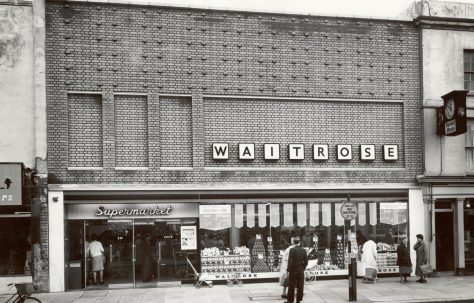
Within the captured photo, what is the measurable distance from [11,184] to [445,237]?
15.2 m

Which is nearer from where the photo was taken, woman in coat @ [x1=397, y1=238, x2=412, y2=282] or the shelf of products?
woman in coat @ [x1=397, y1=238, x2=412, y2=282]

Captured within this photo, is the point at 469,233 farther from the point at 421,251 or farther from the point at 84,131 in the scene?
the point at 84,131

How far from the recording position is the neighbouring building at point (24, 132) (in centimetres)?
1695

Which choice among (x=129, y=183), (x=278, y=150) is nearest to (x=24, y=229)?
(x=129, y=183)

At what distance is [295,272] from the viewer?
14.5 m

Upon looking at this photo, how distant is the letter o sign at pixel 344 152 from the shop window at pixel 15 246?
1071 centimetres

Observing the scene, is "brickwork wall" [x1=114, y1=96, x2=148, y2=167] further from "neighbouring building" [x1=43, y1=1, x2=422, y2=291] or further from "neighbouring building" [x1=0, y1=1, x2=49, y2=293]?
"neighbouring building" [x1=0, y1=1, x2=49, y2=293]

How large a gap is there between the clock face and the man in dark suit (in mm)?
8219

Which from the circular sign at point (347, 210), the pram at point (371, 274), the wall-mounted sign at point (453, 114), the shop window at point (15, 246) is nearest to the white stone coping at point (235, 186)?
the shop window at point (15, 246)

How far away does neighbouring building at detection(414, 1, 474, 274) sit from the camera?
19641mm

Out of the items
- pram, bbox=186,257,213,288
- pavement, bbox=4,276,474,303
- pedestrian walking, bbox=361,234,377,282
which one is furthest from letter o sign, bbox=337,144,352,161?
pram, bbox=186,257,213,288

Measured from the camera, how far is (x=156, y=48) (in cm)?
1830

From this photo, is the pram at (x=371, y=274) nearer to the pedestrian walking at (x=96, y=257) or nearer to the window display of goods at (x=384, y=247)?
the window display of goods at (x=384, y=247)

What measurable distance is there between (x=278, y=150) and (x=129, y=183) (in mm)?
5232
